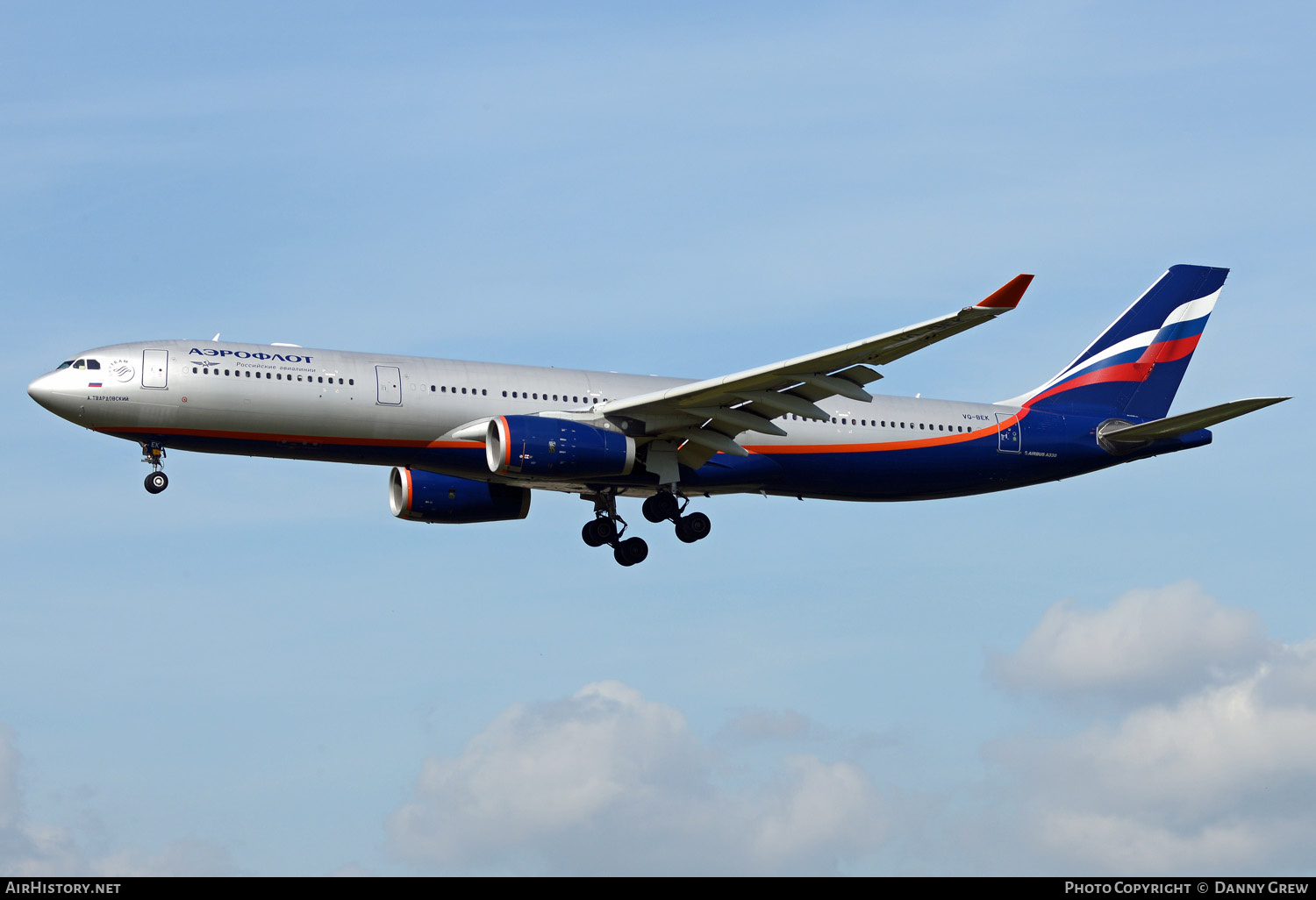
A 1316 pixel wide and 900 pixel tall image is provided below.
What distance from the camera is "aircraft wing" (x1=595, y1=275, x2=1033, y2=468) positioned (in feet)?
126

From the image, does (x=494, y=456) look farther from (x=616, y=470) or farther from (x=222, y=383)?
(x=222, y=383)

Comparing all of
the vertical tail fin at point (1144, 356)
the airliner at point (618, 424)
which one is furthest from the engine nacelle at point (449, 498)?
the vertical tail fin at point (1144, 356)

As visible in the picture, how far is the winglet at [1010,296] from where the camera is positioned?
1371 inches

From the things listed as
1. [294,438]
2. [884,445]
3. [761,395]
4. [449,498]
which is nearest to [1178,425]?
[884,445]

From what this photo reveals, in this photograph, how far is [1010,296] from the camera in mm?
35219

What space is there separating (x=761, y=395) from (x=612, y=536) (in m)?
8.02

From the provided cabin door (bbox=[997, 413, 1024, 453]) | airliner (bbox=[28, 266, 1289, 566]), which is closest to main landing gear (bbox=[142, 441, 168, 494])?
airliner (bbox=[28, 266, 1289, 566])

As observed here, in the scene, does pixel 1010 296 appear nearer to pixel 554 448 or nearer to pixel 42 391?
pixel 554 448

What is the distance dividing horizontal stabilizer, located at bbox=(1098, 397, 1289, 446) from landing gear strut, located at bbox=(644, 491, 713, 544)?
12.1m

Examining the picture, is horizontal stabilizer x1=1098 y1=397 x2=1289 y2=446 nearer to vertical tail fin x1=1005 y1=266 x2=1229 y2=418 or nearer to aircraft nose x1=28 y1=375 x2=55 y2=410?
vertical tail fin x1=1005 y1=266 x2=1229 y2=418

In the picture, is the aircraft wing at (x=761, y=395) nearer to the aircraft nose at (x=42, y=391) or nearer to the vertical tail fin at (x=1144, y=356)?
the vertical tail fin at (x=1144, y=356)
